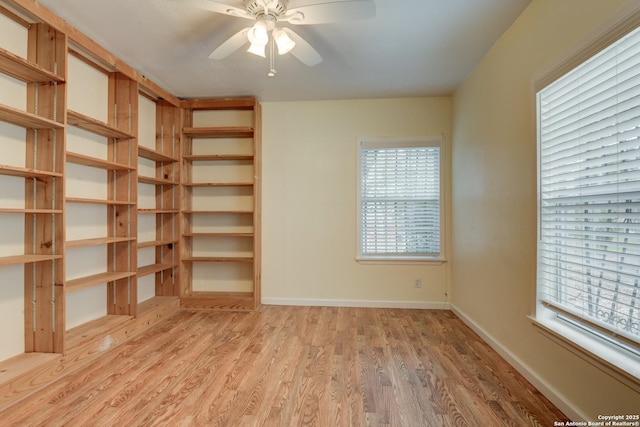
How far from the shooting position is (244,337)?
2.79 metres

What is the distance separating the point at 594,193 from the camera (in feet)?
5.05

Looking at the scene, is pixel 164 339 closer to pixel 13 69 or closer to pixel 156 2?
pixel 13 69

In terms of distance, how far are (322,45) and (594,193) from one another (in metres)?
2.15

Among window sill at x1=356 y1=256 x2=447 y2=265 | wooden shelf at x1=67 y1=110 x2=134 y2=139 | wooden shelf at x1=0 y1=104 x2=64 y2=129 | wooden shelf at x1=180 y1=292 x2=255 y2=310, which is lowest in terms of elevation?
wooden shelf at x1=180 y1=292 x2=255 y2=310

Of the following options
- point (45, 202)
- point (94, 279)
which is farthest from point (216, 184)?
point (45, 202)

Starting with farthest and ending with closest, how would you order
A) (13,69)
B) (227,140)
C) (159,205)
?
1. (227,140)
2. (159,205)
3. (13,69)

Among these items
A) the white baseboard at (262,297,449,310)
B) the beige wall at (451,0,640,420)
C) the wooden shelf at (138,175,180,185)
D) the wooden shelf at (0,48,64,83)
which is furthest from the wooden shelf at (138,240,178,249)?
the beige wall at (451,0,640,420)

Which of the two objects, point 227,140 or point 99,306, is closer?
point 99,306

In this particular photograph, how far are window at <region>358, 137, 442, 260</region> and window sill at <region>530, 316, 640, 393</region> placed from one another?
6.14 ft

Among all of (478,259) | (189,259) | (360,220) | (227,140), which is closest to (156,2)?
(227,140)

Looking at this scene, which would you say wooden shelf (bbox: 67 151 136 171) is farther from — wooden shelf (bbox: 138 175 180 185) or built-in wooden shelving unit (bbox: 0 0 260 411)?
wooden shelf (bbox: 138 175 180 185)

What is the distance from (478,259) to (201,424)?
2605 millimetres

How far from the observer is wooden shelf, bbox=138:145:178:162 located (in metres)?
3.04

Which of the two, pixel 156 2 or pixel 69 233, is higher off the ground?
pixel 156 2
